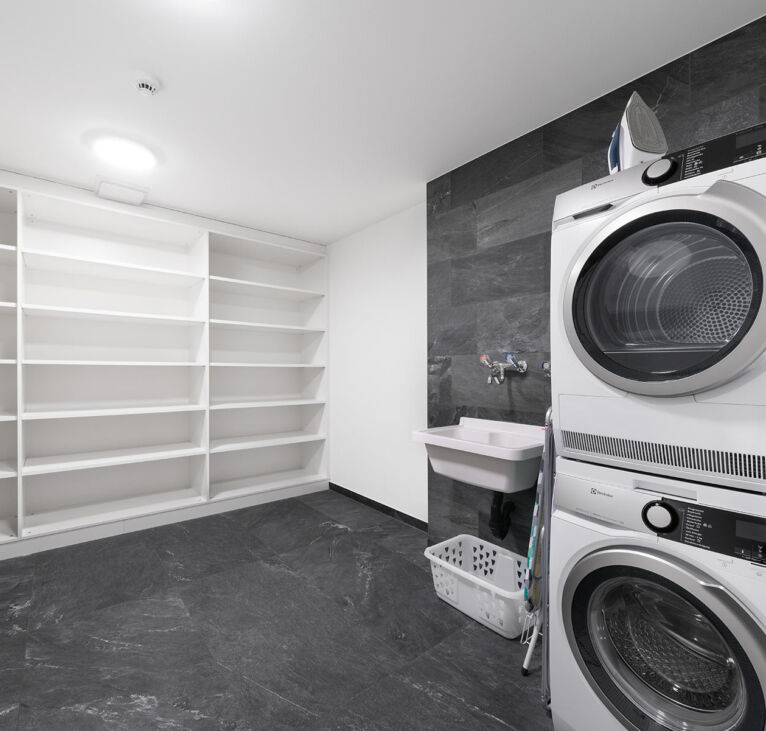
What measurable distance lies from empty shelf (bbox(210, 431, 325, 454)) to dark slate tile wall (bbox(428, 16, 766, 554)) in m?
1.52

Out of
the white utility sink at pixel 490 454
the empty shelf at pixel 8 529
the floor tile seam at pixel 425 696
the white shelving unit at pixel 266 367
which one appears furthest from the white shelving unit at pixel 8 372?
the white utility sink at pixel 490 454

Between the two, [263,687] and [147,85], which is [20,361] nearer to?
[147,85]

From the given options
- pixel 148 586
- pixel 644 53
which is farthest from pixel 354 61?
pixel 148 586

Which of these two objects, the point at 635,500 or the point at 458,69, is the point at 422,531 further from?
the point at 458,69

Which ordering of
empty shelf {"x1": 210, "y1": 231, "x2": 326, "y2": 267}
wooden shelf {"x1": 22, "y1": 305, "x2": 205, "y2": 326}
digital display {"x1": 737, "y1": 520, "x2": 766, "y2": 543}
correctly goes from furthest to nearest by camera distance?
1. empty shelf {"x1": 210, "y1": 231, "x2": 326, "y2": 267}
2. wooden shelf {"x1": 22, "y1": 305, "x2": 205, "y2": 326}
3. digital display {"x1": 737, "y1": 520, "x2": 766, "y2": 543}

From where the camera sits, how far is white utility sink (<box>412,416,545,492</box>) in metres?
1.78

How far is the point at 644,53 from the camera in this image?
63.9 inches

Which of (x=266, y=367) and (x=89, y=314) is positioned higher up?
(x=89, y=314)

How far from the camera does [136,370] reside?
10.7 ft

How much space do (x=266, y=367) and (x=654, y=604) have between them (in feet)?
11.3

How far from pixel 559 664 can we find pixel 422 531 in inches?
67.8

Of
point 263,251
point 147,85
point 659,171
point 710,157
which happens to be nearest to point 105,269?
point 263,251

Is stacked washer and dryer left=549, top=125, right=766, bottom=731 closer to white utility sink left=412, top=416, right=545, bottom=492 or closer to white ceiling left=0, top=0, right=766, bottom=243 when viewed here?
white utility sink left=412, top=416, right=545, bottom=492

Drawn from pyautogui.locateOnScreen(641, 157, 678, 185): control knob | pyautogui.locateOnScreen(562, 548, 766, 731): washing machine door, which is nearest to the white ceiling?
pyautogui.locateOnScreen(641, 157, 678, 185): control knob
